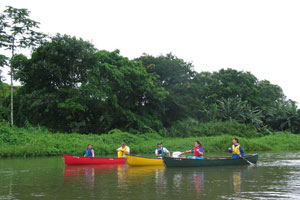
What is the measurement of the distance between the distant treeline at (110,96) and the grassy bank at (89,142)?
97.2 inches

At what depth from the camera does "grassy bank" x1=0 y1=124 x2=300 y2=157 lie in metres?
25.5

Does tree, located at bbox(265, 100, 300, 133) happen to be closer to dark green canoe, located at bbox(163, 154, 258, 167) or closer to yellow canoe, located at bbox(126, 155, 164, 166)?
dark green canoe, located at bbox(163, 154, 258, 167)

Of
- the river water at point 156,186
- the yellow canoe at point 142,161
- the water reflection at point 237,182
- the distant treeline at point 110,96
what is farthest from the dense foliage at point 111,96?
the water reflection at point 237,182

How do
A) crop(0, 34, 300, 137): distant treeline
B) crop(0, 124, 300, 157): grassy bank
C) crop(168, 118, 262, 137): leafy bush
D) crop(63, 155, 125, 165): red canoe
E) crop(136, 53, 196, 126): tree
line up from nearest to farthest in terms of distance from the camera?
crop(63, 155, 125, 165): red canoe
crop(0, 124, 300, 157): grassy bank
crop(0, 34, 300, 137): distant treeline
crop(168, 118, 262, 137): leafy bush
crop(136, 53, 196, 126): tree

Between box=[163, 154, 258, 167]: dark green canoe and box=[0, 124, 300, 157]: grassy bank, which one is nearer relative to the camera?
box=[163, 154, 258, 167]: dark green canoe

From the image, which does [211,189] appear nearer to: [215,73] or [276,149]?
[276,149]

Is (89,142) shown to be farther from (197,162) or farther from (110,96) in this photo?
(197,162)

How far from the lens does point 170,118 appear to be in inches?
1633

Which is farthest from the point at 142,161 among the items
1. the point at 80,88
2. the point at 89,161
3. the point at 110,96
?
the point at 110,96

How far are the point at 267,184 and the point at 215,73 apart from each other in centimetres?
4354

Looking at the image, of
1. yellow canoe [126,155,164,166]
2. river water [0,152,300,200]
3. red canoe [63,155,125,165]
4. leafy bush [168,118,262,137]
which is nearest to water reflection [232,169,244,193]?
river water [0,152,300,200]

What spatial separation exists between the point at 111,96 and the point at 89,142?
5584 mm

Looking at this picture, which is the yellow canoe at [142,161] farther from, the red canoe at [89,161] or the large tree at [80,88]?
the large tree at [80,88]

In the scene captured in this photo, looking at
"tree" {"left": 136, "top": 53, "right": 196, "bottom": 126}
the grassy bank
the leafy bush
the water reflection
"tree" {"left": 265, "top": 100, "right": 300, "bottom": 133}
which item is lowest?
the water reflection
